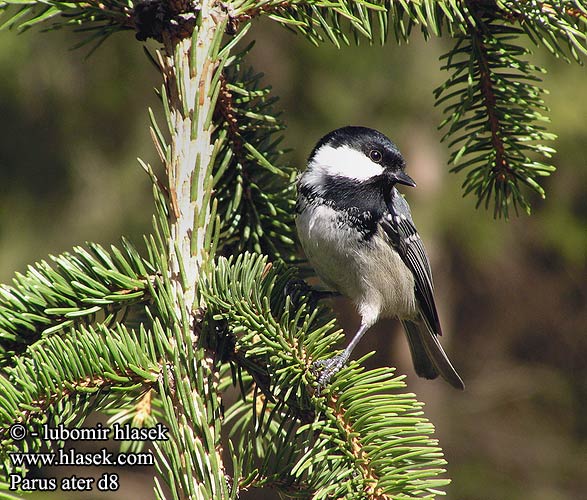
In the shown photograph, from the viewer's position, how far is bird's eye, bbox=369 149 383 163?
7.74 ft

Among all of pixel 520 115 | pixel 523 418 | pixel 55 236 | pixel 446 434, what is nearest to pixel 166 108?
pixel 520 115

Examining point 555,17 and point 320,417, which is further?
point 555,17

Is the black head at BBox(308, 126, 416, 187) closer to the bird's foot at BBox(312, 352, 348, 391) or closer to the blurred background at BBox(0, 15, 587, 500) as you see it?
the bird's foot at BBox(312, 352, 348, 391)

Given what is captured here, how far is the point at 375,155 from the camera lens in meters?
2.37

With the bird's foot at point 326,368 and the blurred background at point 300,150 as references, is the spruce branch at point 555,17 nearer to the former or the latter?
the bird's foot at point 326,368

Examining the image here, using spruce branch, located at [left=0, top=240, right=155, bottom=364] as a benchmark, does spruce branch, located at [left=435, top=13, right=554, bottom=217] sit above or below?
above

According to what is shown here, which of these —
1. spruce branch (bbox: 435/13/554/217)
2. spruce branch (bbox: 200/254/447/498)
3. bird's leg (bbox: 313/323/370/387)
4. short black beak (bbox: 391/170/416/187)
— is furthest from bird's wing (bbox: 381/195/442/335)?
bird's leg (bbox: 313/323/370/387)

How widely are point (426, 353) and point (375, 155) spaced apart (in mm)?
878

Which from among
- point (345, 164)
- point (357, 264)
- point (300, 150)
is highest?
point (300, 150)

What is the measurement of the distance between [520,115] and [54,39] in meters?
3.10

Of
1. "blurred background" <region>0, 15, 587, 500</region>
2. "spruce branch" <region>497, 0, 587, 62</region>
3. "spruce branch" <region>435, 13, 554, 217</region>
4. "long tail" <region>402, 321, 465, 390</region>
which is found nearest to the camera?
"spruce branch" <region>497, 0, 587, 62</region>

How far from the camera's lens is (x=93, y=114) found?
4121 millimetres

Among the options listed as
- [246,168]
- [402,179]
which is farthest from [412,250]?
[246,168]

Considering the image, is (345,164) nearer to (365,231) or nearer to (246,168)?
(365,231)
